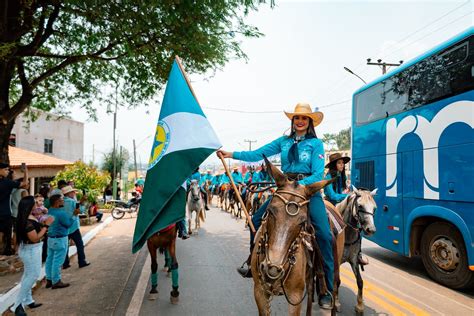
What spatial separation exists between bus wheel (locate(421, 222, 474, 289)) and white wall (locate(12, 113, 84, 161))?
32397 mm

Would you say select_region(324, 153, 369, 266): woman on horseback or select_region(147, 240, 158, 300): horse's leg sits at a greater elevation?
select_region(324, 153, 369, 266): woman on horseback

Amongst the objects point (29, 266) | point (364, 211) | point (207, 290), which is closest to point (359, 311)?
point (364, 211)

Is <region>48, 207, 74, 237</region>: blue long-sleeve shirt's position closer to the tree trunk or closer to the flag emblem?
the flag emblem

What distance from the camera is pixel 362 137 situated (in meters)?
9.55

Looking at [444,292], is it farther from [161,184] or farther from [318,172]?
[161,184]

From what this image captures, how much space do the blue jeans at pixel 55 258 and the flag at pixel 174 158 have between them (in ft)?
8.82

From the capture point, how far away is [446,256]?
666cm

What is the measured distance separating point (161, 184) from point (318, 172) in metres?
2.12

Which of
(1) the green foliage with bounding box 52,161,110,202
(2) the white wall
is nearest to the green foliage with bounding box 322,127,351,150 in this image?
(2) the white wall

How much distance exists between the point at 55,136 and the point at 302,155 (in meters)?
40.6

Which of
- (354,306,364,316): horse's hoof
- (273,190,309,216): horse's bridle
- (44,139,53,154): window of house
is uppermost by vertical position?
(44,139,53,154): window of house

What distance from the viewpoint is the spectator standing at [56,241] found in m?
6.23

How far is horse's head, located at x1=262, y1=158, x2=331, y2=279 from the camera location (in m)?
2.94

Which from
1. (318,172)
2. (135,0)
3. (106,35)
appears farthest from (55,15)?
(318,172)
